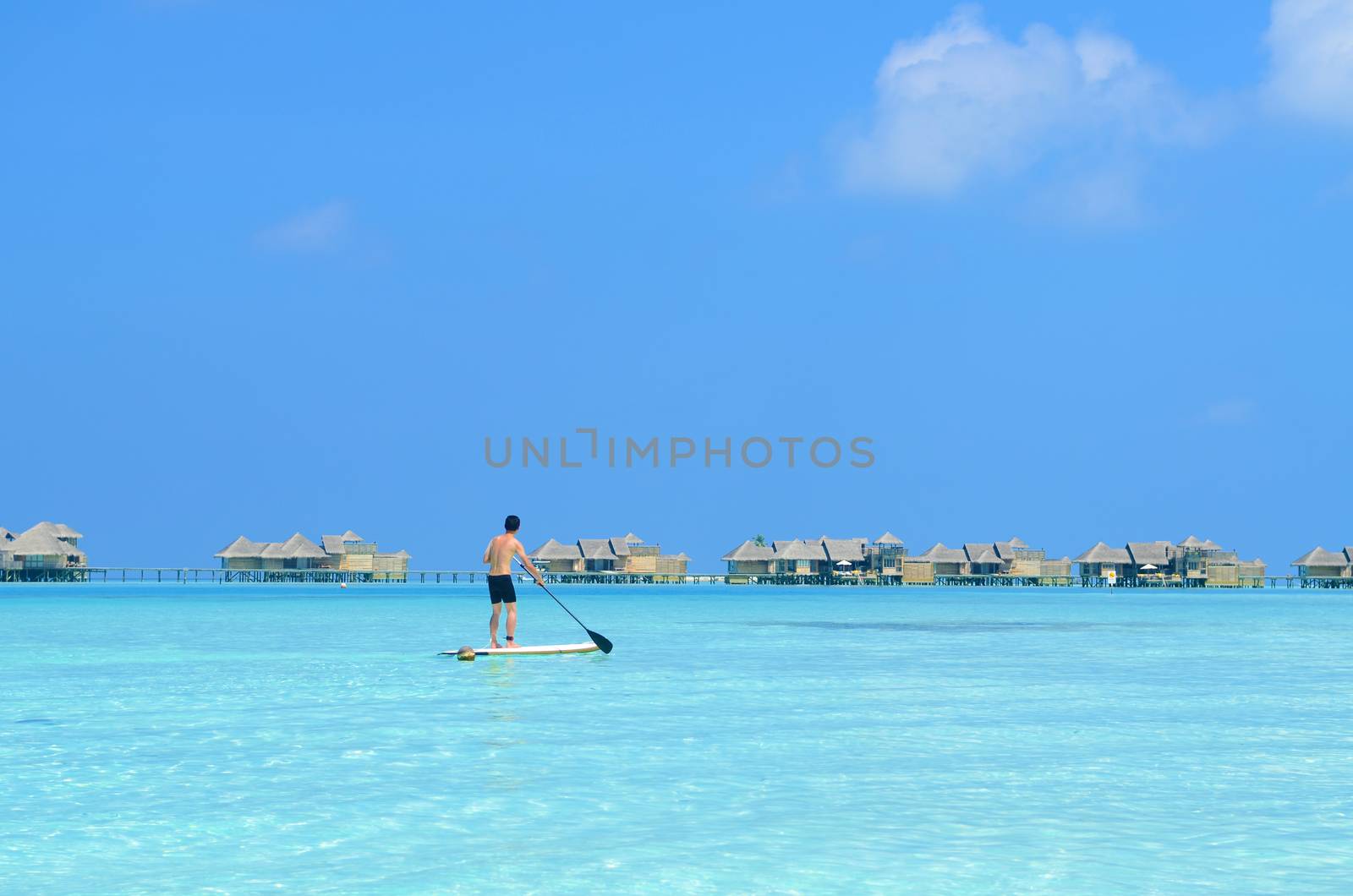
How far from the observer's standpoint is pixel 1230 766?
973 centimetres

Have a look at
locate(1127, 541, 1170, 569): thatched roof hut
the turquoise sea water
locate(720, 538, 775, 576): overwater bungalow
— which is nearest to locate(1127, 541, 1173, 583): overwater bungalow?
locate(1127, 541, 1170, 569): thatched roof hut

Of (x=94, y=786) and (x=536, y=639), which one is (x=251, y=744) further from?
(x=536, y=639)

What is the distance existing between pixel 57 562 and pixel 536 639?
85270mm

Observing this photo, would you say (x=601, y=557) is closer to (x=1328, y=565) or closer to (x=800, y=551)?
(x=800, y=551)

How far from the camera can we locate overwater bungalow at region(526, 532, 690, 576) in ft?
350

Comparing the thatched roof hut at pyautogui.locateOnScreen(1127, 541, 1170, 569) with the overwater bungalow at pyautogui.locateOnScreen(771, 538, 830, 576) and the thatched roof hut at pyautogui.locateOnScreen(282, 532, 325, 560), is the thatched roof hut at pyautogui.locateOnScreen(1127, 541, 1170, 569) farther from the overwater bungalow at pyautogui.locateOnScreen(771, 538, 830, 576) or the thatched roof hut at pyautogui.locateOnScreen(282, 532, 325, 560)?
the thatched roof hut at pyautogui.locateOnScreen(282, 532, 325, 560)

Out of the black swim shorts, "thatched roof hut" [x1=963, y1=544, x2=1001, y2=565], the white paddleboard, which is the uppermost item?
"thatched roof hut" [x1=963, y1=544, x2=1001, y2=565]

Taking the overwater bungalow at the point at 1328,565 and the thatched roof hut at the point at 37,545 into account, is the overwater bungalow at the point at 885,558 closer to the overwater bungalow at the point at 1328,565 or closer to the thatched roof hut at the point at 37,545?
the overwater bungalow at the point at 1328,565

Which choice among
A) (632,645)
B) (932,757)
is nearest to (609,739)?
(932,757)

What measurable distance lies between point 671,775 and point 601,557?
324 ft

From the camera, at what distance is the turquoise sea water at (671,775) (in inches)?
261

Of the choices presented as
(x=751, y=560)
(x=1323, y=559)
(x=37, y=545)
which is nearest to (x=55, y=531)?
(x=37, y=545)

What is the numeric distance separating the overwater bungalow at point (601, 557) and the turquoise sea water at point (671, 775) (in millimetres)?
87038

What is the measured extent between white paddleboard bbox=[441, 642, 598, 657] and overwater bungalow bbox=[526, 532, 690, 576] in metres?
87.4
